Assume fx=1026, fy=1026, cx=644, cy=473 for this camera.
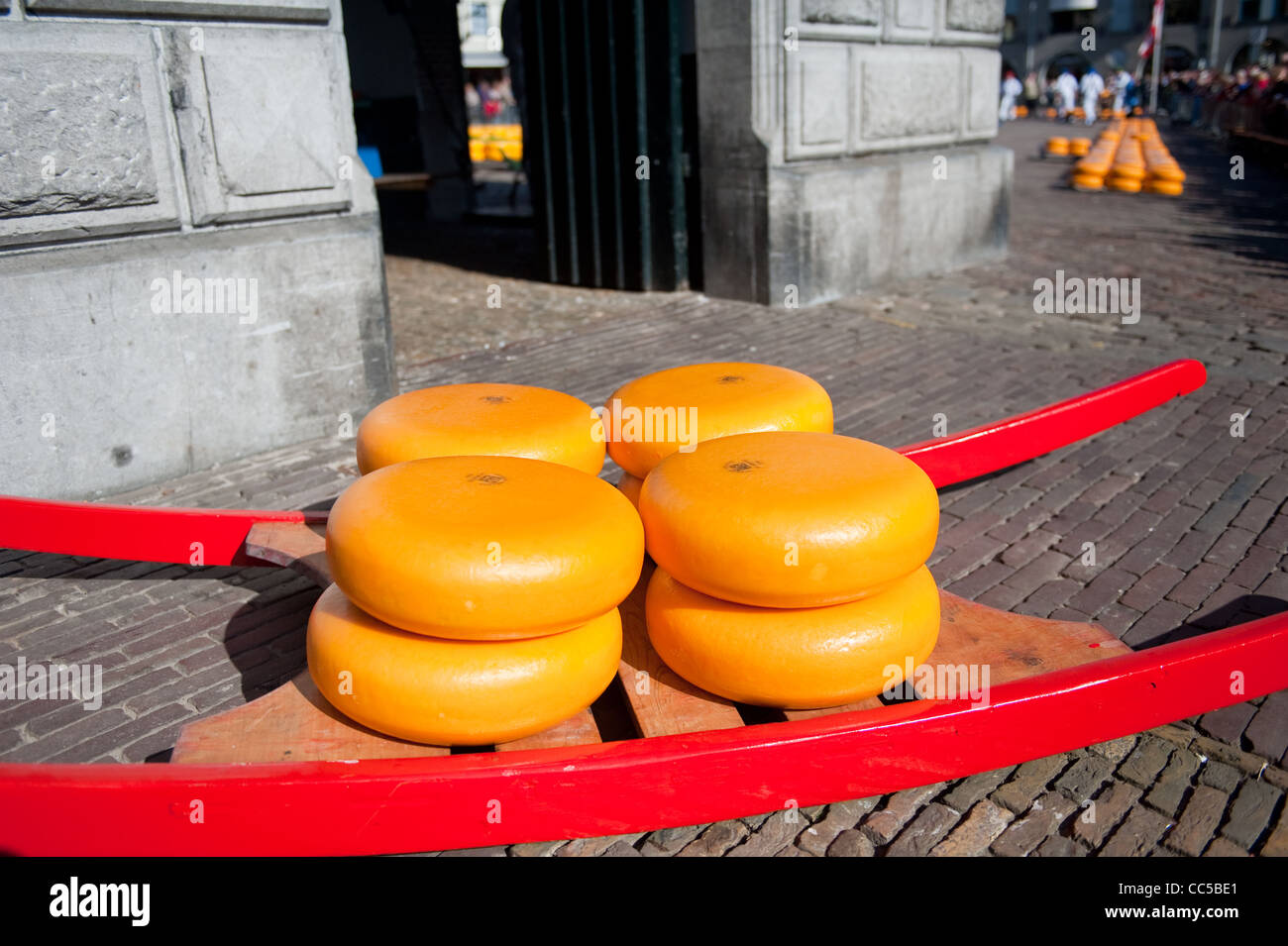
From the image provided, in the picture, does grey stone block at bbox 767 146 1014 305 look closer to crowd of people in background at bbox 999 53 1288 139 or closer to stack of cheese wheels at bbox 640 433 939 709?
stack of cheese wheels at bbox 640 433 939 709

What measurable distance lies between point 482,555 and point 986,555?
233cm

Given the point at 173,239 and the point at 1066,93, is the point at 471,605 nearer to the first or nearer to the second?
the point at 173,239

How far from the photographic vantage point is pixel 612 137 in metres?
8.24

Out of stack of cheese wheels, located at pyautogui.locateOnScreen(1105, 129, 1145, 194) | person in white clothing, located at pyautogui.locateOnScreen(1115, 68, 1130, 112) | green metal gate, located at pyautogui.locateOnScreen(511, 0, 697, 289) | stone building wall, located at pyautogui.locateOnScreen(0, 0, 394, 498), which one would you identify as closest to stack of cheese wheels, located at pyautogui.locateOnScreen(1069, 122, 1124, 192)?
stack of cheese wheels, located at pyautogui.locateOnScreen(1105, 129, 1145, 194)

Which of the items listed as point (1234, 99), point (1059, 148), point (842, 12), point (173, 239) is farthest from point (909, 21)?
point (1234, 99)

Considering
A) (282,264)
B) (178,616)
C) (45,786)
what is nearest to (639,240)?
(282,264)

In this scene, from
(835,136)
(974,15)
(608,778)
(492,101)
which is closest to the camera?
(608,778)

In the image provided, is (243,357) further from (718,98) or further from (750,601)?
(718,98)

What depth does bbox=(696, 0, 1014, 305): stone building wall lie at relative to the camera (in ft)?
24.5

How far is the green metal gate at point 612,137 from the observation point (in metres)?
7.88

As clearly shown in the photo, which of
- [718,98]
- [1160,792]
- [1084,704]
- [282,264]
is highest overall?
[718,98]

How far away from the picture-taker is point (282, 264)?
16.2 feet

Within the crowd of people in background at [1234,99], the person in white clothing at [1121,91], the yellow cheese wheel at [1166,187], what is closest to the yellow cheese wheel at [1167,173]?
the yellow cheese wheel at [1166,187]
